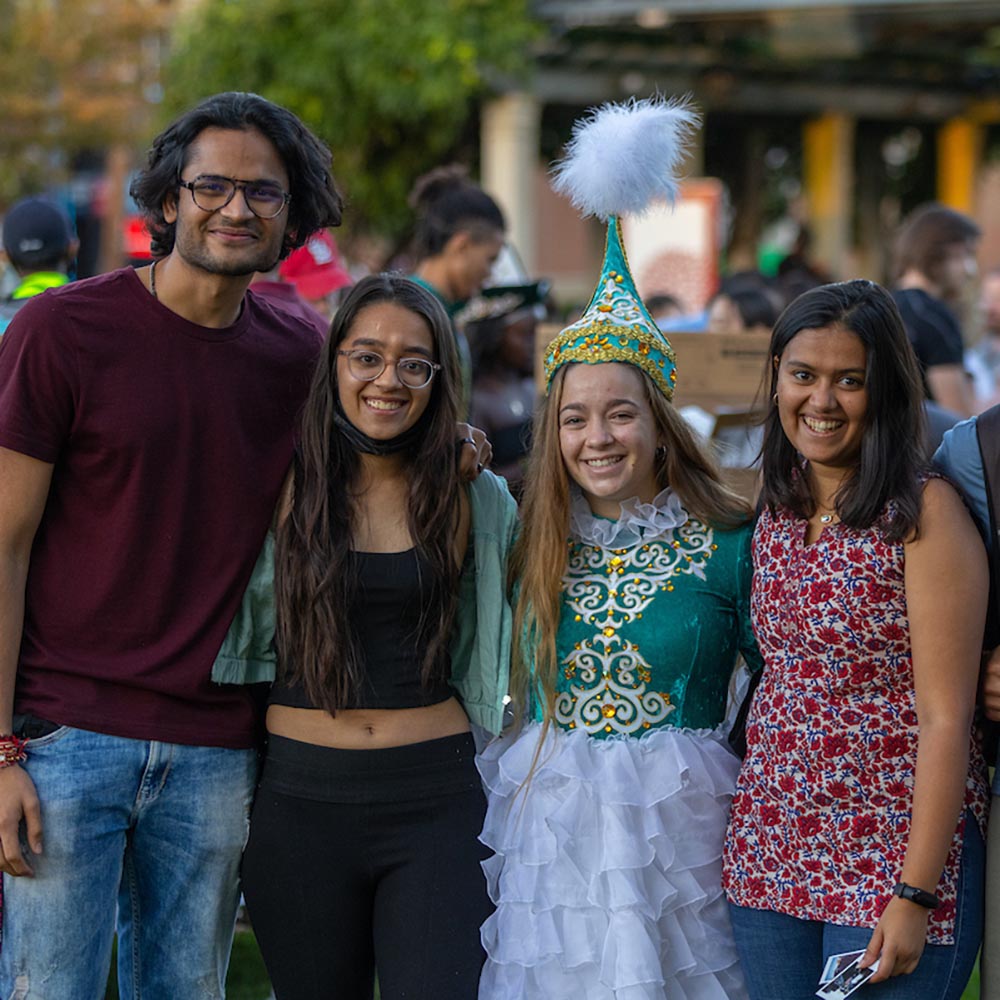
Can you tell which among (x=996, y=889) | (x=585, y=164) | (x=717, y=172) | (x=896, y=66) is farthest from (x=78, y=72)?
(x=996, y=889)

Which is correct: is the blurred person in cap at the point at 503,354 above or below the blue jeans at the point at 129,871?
above

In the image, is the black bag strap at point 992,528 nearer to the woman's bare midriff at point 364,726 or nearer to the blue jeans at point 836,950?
the blue jeans at point 836,950

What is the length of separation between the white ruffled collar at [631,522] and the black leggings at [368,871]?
58cm

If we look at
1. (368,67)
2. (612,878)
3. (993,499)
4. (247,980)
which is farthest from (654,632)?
(368,67)

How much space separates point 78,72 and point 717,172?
8.72 m

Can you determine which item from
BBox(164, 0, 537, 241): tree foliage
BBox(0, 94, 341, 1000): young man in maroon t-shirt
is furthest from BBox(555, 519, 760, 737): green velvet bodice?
BBox(164, 0, 537, 241): tree foliage

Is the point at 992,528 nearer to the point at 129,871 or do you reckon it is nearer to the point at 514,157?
the point at 129,871

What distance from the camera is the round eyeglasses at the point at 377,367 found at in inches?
122

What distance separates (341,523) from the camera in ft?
10.1

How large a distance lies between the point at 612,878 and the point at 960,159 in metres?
16.5

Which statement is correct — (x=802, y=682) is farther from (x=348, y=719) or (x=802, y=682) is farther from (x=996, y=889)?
(x=348, y=719)

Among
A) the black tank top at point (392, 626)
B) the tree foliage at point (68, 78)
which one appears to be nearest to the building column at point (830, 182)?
the tree foliage at point (68, 78)

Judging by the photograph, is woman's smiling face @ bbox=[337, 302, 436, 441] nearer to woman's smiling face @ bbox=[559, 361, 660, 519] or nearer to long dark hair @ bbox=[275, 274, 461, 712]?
long dark hair @ bbox=[275, 274, 461, 712]

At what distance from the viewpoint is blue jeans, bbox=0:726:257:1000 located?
9.48 feet
